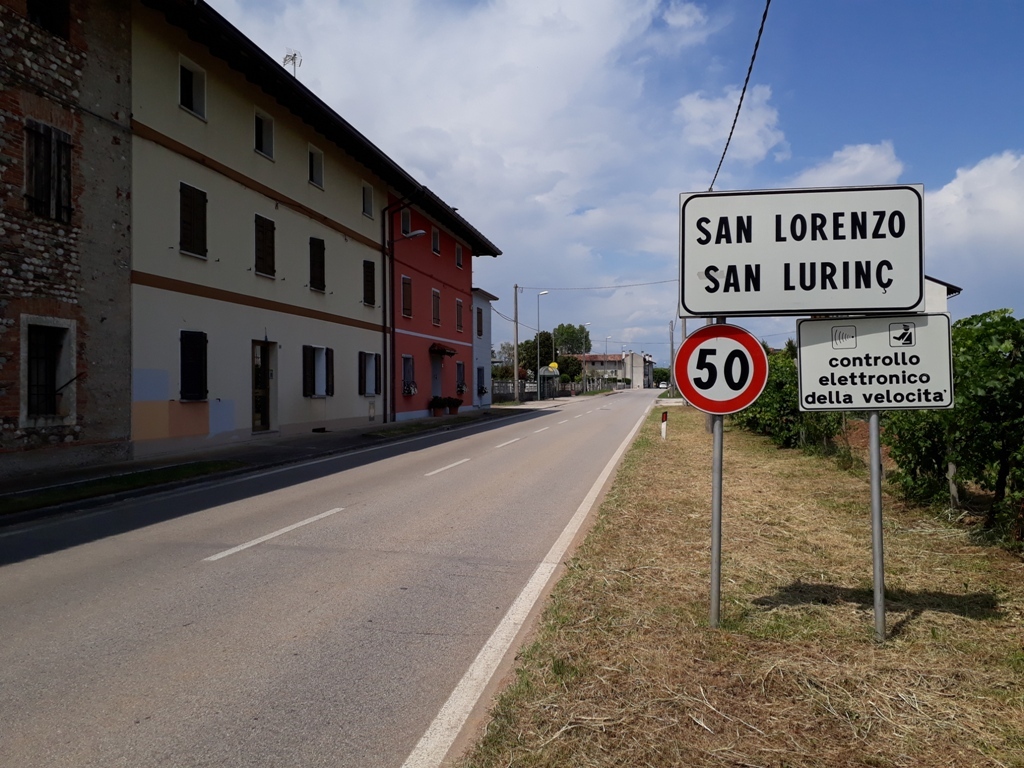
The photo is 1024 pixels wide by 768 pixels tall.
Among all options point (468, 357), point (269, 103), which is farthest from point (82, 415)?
point (468, 357)

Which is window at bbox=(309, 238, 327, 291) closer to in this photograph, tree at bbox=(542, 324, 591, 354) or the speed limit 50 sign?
the speed limit 50 sign

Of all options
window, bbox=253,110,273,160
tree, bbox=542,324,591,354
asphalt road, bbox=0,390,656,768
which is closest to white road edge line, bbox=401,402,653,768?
asphalt road, bbox=0,390,656,768

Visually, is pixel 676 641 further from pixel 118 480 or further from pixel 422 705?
pixel 118 480

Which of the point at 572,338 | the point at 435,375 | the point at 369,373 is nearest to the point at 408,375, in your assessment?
the point at 435,375

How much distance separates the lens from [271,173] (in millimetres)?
20453

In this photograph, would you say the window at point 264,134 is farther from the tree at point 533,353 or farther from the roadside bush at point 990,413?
the tree at point 533,353

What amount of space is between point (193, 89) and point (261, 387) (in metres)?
7.54

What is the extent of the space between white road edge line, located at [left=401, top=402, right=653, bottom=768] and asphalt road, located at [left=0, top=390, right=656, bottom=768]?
0.17 feet

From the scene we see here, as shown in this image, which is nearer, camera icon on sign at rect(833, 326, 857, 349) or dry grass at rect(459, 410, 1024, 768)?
dry grass at rect(459, 410, 1024, 768)

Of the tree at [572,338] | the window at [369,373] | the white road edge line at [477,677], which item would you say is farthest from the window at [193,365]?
the tree at [572,338]

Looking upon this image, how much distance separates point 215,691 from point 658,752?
7.57 ft

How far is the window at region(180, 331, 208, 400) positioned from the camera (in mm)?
16500

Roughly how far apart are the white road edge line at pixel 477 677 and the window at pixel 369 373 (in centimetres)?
2005

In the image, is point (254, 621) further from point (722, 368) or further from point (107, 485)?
point (107, 485)
